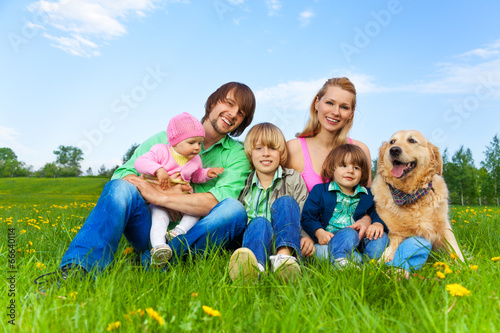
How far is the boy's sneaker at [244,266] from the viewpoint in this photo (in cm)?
223

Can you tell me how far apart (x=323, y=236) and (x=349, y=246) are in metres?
A: 0.29

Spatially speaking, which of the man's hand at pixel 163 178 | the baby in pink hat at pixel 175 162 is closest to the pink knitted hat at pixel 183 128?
the baby in pink hat at pixel 175 162

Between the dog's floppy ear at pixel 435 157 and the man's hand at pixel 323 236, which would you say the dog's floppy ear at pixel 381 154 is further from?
the man's hand at pixel 323 236

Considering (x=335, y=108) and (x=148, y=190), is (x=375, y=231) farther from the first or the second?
(x=148, y=190)

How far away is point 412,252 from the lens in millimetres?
2832

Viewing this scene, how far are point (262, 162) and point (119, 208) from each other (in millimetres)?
1311

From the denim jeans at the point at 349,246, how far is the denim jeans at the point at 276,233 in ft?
0.98

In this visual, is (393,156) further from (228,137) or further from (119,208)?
(119,208)

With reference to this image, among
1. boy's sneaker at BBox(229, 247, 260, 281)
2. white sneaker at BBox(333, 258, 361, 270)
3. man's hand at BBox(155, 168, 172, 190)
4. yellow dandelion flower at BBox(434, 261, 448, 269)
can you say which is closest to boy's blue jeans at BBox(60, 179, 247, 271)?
man's hand at BBox(155, 168, 172, 190)

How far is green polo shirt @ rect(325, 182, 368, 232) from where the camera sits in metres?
3.25

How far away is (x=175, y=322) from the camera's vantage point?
1.61 meters

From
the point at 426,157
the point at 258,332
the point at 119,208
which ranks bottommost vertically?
the point at 258,332

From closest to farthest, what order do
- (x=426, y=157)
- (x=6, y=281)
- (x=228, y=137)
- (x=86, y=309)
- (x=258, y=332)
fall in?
1. (x=258, y=332)
2. (x=86, y=309)
3. (x=6, y=281)
4. (x=426, y=157)
5. (x=228, y=137)

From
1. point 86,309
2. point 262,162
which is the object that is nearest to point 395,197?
point 262,162
